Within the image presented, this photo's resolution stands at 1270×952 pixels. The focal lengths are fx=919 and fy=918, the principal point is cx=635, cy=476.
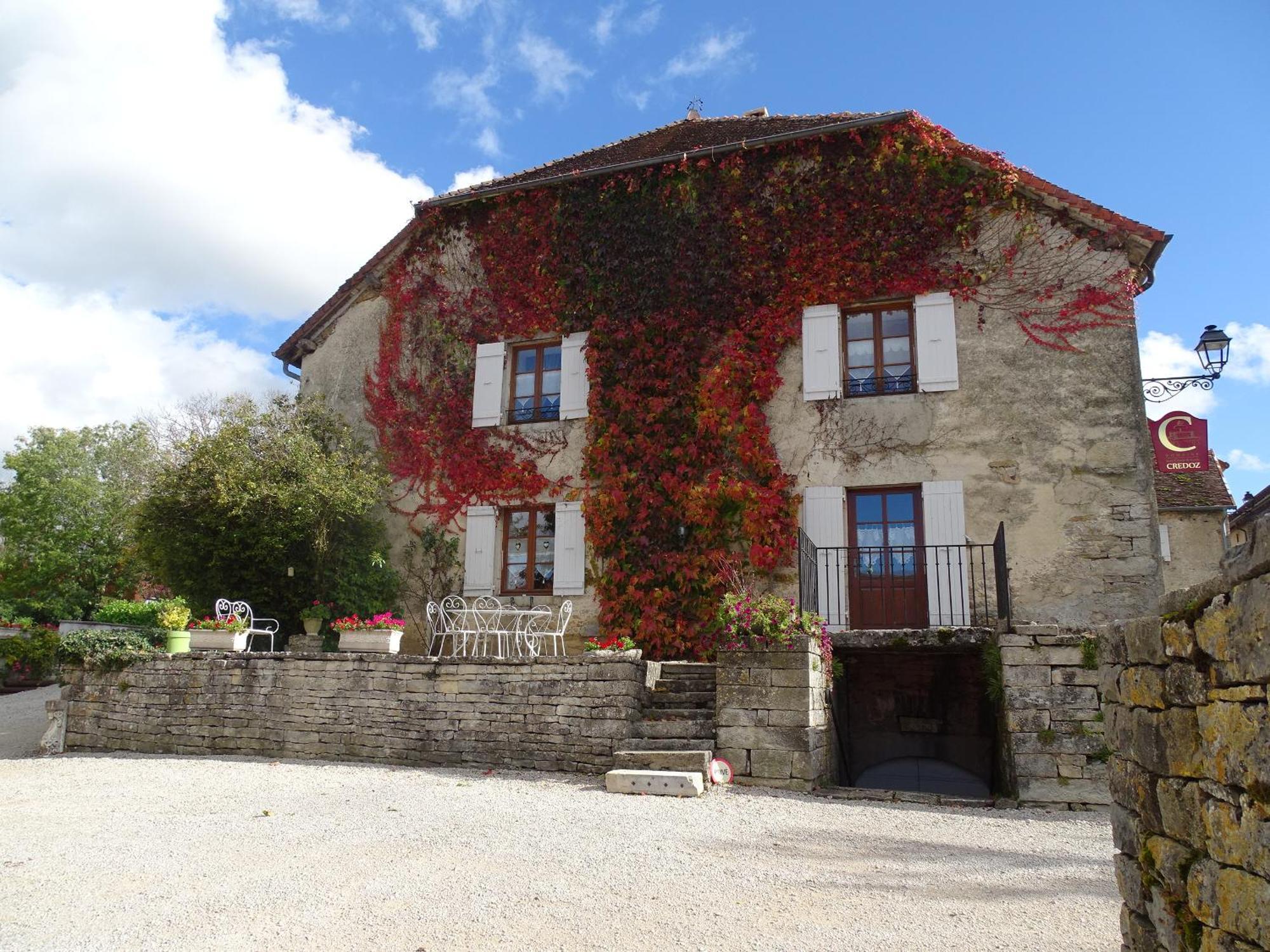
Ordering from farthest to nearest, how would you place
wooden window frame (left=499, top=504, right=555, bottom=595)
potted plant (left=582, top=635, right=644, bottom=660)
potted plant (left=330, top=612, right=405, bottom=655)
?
wooden window frame (left=499, top=504, right=555, bottom=595) < potted plant (left=330, top=612, right=405, bottom=655) < potted plant (left=582, top=635, right=644, bottom=660)

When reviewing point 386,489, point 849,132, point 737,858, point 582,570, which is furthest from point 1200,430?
point 386,489

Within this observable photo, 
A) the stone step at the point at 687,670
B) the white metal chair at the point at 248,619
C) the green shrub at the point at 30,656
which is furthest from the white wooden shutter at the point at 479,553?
the green shrub at the point at 30,656

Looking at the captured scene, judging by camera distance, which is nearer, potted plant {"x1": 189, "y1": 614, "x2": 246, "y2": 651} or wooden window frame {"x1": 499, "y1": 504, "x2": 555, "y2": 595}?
potted plant {"x1": 189, "y1": 614, "x2": 246, "y2": 651}

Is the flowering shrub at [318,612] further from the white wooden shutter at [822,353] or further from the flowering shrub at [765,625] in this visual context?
the white wooden shutter at [822,353]

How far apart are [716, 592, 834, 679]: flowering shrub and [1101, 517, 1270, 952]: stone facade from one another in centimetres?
432

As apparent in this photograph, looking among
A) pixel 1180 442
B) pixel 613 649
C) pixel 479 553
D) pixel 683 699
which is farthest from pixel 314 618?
pixel 1180 442

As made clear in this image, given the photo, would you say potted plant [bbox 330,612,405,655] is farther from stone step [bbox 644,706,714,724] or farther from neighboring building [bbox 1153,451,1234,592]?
neighboring building [bbox 1153,451,1234,592]

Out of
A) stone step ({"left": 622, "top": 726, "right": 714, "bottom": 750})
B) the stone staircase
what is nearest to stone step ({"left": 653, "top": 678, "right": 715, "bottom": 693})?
the stone staircase

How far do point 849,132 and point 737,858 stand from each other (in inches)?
341

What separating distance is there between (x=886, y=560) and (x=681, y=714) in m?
3.26

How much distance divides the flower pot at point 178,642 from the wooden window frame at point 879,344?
26.0ft

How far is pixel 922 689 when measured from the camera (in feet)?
31.0

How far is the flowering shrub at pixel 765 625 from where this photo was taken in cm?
747

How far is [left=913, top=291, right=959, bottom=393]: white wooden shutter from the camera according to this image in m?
10.2
